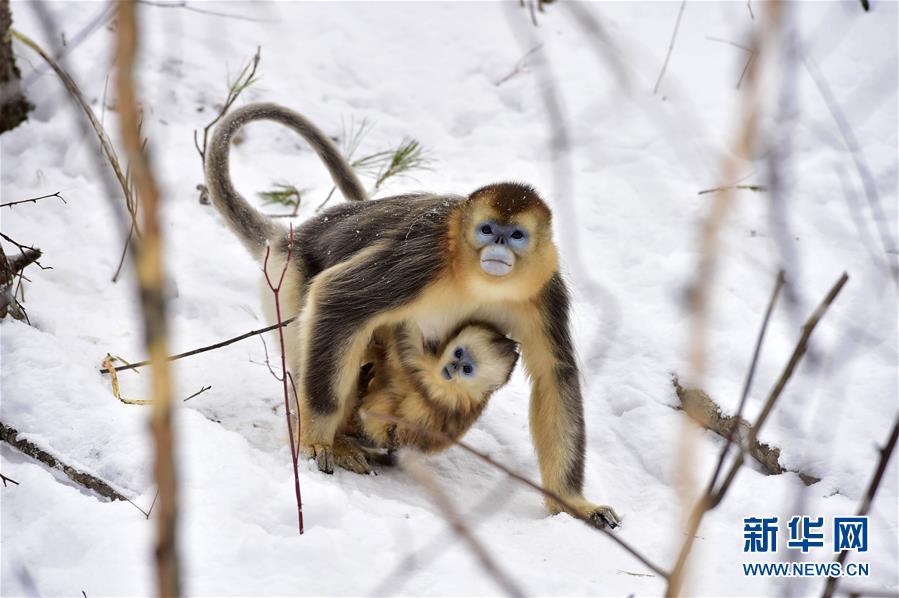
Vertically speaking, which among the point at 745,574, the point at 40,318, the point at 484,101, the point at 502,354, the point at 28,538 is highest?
the point at 484,101

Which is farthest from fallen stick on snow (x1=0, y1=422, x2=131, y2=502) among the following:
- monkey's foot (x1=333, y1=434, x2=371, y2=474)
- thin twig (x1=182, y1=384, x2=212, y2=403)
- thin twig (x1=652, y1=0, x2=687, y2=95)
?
thin twig (x1=652, y1=0, x2=687, y2=95)

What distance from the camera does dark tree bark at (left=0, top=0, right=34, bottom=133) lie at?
4.62 metres

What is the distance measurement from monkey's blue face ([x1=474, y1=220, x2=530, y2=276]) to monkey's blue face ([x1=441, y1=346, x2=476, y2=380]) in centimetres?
40

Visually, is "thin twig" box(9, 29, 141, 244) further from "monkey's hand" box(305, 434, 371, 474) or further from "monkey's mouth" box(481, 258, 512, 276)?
"monkey's mouth" box(481, 258, 512, 276)

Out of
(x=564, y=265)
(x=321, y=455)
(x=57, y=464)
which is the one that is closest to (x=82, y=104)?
(x=57, y=464)

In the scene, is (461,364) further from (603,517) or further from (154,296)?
(154,296)

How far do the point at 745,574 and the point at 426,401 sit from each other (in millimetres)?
1326

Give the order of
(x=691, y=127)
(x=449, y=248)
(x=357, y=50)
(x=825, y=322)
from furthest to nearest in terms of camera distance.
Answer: (x=357, y=50)
(x=691, y=127)
(x=825, y=322)
(x=449, y=248)

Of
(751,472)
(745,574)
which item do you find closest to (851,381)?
(751,472)

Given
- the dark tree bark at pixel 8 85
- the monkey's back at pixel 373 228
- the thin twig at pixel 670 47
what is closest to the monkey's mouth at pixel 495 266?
the monkey's back at pixel 373 228

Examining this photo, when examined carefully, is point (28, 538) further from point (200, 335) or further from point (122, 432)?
→ point (200, 335)

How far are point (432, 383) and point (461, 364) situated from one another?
6.2 inches

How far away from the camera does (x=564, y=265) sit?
474 centimetres

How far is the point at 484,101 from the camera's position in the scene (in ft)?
21.1
